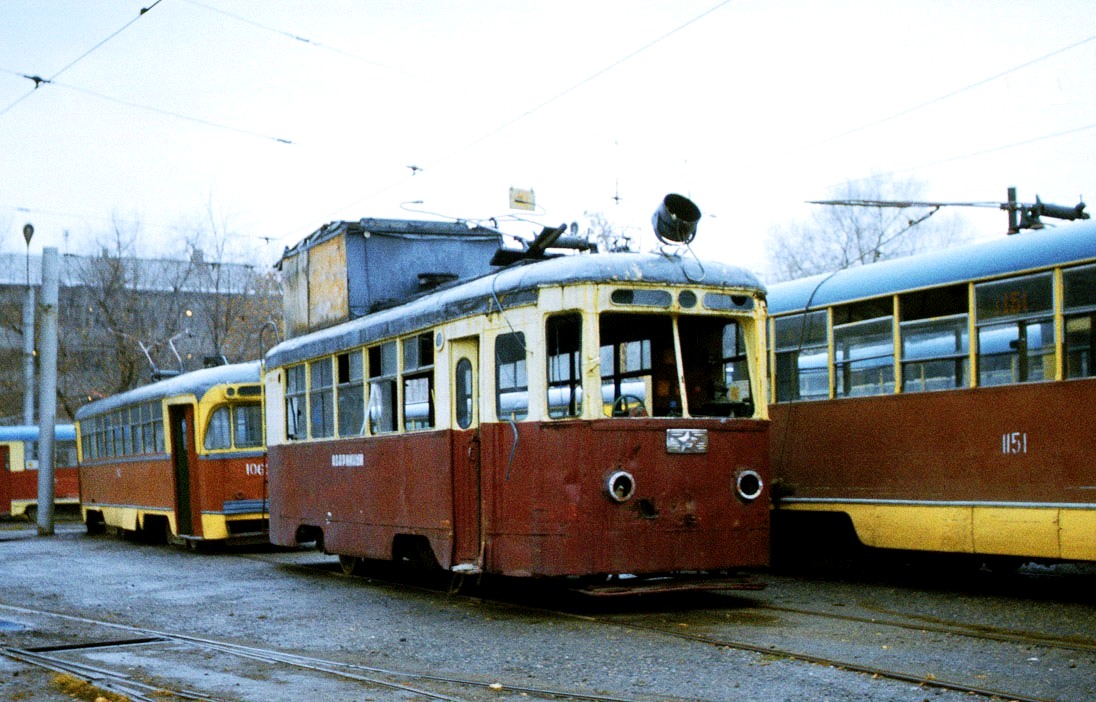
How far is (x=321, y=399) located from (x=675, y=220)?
5084 millimetres

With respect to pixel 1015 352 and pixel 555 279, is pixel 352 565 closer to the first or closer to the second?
pixel 555 279

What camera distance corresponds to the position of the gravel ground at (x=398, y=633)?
289 inches

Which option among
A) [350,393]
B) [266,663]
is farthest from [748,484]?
[350,393]

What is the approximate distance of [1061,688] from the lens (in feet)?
22.9

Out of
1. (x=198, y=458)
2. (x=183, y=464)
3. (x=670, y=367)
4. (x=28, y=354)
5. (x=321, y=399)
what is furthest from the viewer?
(x=28, y=354)

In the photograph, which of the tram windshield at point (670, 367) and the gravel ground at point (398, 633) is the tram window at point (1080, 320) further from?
the tram windshield at point (670, 367)

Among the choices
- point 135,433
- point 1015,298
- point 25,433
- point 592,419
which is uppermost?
point 1015,298

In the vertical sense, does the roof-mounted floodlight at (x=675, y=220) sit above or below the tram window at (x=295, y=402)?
above

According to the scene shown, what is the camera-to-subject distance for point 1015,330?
1093 cm

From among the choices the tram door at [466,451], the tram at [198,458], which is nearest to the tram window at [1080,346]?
the tram door at [466,451]

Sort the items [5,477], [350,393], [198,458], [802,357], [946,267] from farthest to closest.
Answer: [5,477], [198,458], [350,393], [802,357], [946,267]

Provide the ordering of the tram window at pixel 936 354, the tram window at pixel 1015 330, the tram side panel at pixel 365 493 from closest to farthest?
the tram window at pixel 1015 330, the tram window at pixel 936 354, the tram side panel at pixel 365 493

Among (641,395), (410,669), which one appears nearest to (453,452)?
(641,395)

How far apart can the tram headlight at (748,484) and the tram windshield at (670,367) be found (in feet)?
1.63
